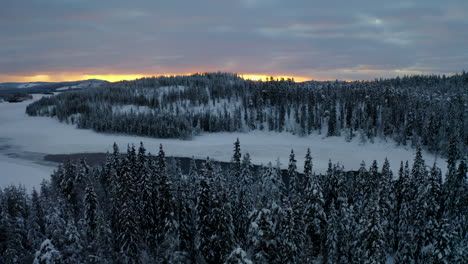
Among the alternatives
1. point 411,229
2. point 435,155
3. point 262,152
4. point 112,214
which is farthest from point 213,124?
point 411,229

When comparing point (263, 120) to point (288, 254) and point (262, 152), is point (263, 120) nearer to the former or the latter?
point (262, 152)

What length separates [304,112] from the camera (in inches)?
4914

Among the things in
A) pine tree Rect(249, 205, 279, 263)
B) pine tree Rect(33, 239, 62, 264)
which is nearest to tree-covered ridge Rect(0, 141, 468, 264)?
pine tree Rect(249, 205, 279, 263)

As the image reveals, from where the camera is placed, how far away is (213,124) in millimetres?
135125

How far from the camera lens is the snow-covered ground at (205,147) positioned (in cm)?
8444

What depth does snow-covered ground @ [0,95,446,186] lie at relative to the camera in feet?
277

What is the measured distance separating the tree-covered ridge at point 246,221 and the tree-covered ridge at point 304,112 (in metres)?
61.9

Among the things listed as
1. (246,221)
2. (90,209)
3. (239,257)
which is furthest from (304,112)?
(239,257)

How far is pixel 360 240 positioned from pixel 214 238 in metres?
14.7

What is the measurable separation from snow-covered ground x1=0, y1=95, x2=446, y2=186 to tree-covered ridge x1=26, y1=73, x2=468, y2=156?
189 inches

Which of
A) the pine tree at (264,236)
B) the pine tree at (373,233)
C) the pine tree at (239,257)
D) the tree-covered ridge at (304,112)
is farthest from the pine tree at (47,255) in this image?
the tree-covered ridge at (304,112)

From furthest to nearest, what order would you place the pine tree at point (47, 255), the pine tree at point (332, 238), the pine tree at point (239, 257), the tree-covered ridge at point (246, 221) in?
the pine tree at point (332, 238) → the tree-covered ridge at point (246, 221) → the pine tree at point (47, 255) → the pine tree at point (239, 257)

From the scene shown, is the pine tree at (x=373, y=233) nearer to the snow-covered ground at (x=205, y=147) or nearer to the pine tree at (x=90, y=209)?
the pine tree at (x=90, y=209)

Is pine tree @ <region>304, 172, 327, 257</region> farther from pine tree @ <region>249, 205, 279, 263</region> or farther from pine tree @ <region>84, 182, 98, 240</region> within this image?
pine tree @ <region>84, 182, 98, 240</region>
